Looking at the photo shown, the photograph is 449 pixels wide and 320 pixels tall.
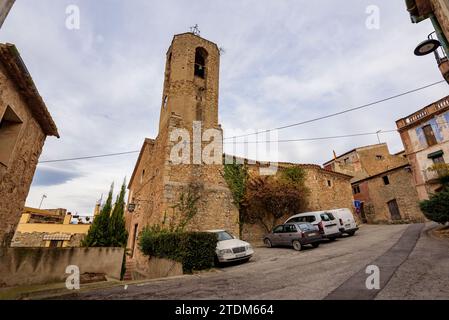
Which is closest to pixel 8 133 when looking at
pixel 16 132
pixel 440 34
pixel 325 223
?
pixel 16 132

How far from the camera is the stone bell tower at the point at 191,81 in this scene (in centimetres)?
1301

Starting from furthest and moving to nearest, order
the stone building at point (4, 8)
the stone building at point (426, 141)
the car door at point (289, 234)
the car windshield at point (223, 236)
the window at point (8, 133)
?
the stone building at point (426, 141) → the car door at point (289, 234) → the car windshield at point (223, 236) → the window at point (8, 133) → the stone building at point (4, 8)

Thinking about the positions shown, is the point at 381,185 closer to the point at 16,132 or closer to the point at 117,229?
the point at 117,229

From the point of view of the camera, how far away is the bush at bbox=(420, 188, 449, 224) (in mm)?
9297

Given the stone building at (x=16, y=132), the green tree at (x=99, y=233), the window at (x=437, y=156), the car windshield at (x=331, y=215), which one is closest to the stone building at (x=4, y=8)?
the stone building at (x=16, y=132)

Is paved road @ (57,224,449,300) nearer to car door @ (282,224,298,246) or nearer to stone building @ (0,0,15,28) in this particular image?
car door @ (282,224,298,246)

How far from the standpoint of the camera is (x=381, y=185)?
21750mm

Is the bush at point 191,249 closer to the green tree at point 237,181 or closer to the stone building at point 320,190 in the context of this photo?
the green tree at point 237,181

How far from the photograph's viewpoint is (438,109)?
16609mm
